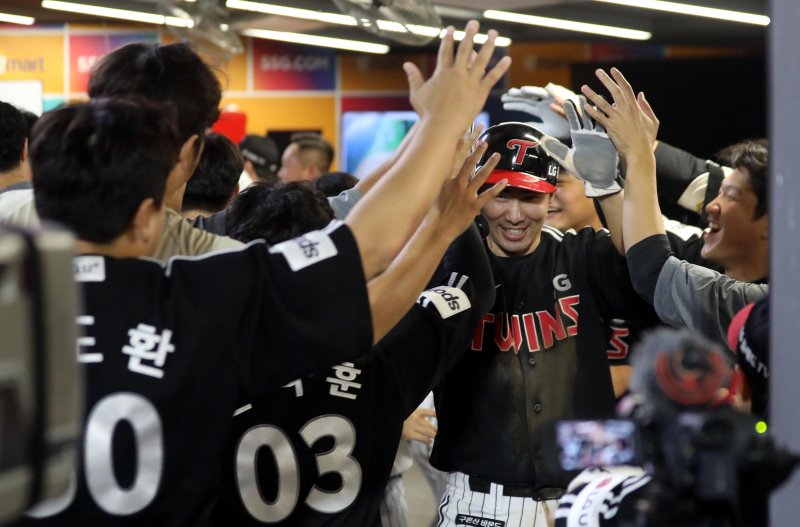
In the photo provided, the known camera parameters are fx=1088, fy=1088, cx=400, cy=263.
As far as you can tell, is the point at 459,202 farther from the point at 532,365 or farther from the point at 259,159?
the point at 259,159

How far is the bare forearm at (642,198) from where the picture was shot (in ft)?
7.69

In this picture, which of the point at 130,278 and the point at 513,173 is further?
the point at 513,173

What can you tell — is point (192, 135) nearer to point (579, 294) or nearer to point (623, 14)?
point (579, 294)

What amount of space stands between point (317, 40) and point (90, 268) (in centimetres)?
995

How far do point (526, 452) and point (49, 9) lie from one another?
847 centimetres

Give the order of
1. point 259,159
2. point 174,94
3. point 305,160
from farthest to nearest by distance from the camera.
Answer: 1. point 305,160
2. point 259,159
3. point 174,94

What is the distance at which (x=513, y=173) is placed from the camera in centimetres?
287

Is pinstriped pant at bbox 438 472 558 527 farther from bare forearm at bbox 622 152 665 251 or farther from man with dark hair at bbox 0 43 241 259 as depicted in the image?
man with dark hair at bbox 0 43 241 259

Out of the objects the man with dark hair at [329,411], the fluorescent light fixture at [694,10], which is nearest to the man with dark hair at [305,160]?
the fluorescent light fixture at [694,10]

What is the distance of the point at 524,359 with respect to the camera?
2.93 metres

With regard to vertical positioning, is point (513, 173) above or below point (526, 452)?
above

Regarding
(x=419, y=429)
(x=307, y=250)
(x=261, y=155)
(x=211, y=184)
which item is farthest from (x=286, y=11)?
(x=307, y=250)

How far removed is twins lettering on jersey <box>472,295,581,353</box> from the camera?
294 centimetres

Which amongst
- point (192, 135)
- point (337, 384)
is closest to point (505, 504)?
point (337, 384)
